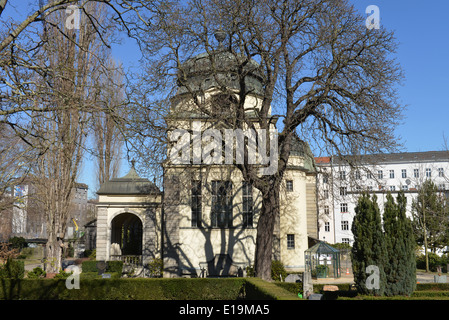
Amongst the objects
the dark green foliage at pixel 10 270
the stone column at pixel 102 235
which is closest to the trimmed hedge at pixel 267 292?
the dark green foliage at pixel 10 270

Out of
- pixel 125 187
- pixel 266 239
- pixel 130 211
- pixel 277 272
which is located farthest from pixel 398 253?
pixel 125 187

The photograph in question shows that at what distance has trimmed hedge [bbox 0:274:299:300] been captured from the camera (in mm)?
17062

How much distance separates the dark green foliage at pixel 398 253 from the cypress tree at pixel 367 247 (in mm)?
289

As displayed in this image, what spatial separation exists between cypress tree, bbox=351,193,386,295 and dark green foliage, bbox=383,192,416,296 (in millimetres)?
289

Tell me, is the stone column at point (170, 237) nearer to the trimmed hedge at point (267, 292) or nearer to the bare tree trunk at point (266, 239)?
the bare tree trunk at point (266, 239)

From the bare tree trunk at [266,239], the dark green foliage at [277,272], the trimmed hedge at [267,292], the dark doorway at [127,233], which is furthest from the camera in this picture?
the dark doorway at [127,233]

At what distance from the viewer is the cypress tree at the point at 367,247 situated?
16.6m

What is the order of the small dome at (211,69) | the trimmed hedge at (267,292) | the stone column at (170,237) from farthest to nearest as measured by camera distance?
1. the stone column at (170,237)
2. the small dome at (211,69)
3. the trimmed hedge at (267,292)

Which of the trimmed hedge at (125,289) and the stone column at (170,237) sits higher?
the stone column at (170,237)

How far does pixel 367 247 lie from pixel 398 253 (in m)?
1.21

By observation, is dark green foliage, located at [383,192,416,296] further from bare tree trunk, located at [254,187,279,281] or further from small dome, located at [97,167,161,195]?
small dome, located at [97,167,161,195]

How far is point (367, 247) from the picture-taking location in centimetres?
1688

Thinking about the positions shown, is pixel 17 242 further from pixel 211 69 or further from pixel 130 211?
pixel 211 69

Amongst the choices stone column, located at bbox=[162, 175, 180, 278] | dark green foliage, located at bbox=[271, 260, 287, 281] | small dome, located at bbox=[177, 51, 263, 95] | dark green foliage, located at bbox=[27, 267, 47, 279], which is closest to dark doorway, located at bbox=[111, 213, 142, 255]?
stone column, located at bbox=[162, 175, 180, 278]
